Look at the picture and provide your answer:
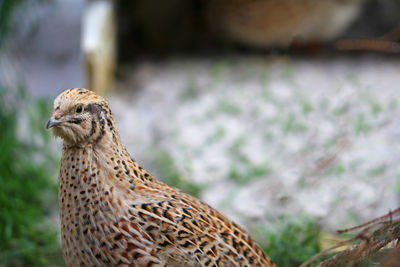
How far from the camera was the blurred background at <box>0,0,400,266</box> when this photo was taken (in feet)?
13.1

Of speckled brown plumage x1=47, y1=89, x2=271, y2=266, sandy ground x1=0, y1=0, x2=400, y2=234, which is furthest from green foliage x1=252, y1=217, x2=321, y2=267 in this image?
speckled brown plumage x1=47, y1=89, x2=271, y2=266

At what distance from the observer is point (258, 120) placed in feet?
17.0

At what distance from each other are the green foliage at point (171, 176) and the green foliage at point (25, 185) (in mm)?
913

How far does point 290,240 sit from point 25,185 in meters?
2.27

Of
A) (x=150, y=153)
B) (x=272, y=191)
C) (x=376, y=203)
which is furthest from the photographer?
(x=150, y=153)

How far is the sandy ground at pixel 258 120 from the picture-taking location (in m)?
4.06

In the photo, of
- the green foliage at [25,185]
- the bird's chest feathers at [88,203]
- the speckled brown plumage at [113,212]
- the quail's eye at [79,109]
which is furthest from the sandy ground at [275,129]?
the quail's eye at [79,109]

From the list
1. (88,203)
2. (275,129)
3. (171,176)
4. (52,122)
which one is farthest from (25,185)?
(52,122)

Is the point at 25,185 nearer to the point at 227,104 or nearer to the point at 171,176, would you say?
the point at 171,176

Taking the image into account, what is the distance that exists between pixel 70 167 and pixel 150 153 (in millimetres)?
2370

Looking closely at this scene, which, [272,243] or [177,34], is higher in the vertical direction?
[177,34]

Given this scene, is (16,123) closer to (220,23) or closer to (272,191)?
(272,191)

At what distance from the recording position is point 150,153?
4.86 metres

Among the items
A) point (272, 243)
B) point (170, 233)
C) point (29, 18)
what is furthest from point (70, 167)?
point (29, 18)
